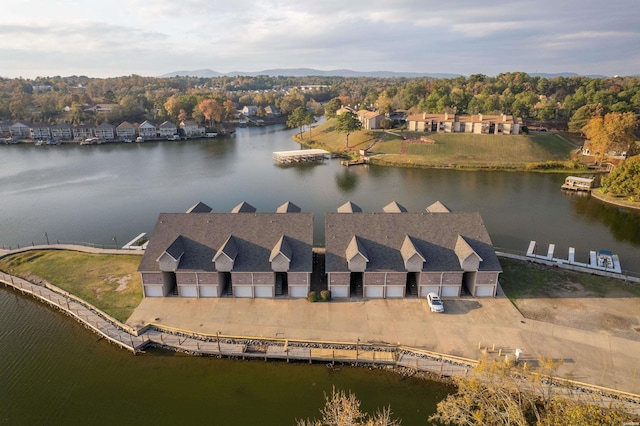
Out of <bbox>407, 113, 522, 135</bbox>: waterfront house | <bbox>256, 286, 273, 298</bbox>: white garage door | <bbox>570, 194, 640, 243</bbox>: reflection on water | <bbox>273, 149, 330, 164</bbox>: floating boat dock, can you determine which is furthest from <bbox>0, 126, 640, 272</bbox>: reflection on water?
<bbox>407, 113, 522, 135</bbox>: waterfront house

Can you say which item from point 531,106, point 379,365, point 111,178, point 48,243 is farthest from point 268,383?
point 531,106

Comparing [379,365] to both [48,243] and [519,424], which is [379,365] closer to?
[519,424]

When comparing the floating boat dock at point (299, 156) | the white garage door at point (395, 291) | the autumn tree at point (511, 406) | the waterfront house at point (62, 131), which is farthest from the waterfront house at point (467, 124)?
the waterfront house at point (62, 131)

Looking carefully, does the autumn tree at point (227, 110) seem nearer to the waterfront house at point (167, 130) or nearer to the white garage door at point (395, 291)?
the waterfront house at point (167, 130)

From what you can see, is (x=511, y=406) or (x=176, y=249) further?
(x=176, y=249)

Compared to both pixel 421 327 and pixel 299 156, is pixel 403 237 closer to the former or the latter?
pixel 421 327

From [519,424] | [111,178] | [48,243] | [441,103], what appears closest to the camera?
[519,424]

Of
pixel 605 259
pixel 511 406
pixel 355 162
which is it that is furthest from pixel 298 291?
pixel 355 162
